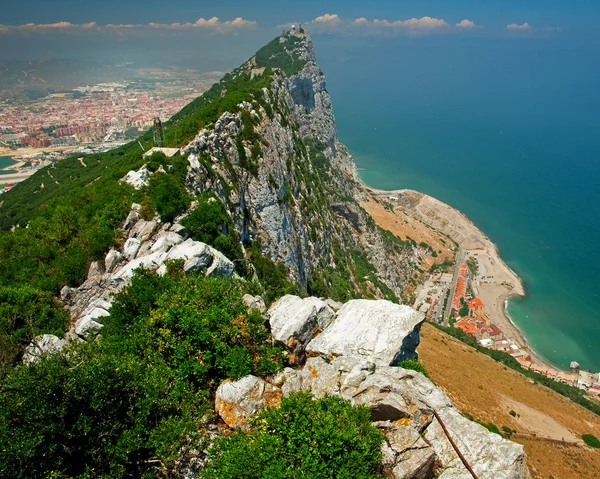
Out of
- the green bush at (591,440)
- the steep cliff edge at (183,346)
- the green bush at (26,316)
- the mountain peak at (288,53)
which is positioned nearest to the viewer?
the steep cliff edge at (183,346)

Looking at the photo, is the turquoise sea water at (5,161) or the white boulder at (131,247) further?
the turquoise sea water at (5,161)

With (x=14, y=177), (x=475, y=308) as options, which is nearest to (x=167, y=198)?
(x=475, y=308)

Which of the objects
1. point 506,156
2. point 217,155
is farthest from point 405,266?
point 506,156

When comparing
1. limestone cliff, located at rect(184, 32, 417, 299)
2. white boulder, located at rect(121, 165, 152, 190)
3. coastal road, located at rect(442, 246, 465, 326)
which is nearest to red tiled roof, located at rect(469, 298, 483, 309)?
coastal road, located at rect(442, 246, 465, 326)

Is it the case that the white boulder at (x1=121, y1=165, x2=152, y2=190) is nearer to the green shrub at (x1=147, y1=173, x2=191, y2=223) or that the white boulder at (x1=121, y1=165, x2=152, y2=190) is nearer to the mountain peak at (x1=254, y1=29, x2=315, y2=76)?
the green shrub at (x1=147, y1=173, x2=191, y2=223)

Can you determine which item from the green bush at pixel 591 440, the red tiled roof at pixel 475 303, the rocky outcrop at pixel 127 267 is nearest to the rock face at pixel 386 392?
the rocky outcrop at pixel 127 267

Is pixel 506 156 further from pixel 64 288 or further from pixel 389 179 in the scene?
pixel 64 288

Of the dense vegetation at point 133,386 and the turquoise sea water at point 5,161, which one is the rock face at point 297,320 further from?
the turquoise sea water at point 5,161

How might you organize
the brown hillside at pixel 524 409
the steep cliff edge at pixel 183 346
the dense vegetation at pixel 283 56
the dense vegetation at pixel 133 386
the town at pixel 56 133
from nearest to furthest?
1. the dense vegetation at pixel 133 386
2. the steep cliff edge at pixel 183 346
3. the brown hillside at pixel 524 409
4. the dense vegetation at pixel 283 56
5. the town at pixel 56 133
